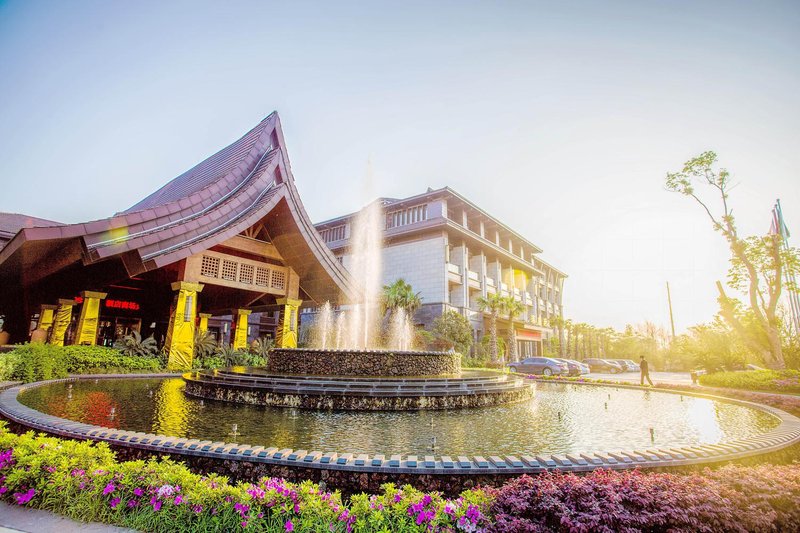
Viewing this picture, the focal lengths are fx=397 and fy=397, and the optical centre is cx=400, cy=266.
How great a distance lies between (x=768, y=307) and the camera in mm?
20109

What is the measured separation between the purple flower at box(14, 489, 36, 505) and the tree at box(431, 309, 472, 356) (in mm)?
29619

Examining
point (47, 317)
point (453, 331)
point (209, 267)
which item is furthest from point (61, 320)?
point (453, 331)

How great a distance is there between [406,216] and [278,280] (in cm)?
1986

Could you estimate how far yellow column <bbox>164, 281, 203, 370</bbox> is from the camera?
1730 cm

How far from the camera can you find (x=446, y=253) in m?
35.7

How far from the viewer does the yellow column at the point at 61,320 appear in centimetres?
1942

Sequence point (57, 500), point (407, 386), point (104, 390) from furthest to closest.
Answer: point (104, 390) < point (407, 386) < point (57, 500)

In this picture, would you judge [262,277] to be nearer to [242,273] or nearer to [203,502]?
[242,273]

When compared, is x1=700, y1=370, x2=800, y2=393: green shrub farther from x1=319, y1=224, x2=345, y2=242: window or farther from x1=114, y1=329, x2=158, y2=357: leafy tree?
x1=319, y1=224, x2=345, y2=242: window

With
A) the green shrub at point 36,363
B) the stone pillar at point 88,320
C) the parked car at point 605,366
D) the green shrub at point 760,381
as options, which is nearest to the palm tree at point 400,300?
the stone pillar at point 88,320

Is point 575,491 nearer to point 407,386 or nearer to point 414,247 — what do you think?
point 407,386

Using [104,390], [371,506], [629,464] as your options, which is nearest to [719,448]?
[629,464]

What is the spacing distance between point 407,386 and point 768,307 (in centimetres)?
2132

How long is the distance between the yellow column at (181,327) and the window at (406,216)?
2355 centimetres
